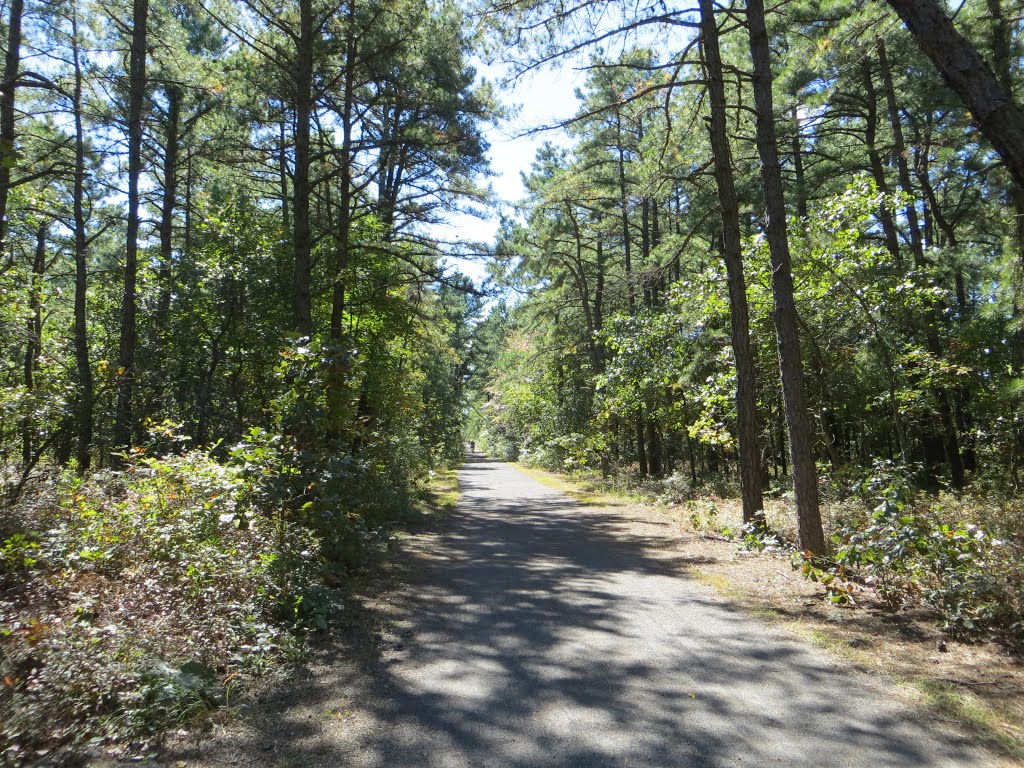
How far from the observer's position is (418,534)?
42.2 ft

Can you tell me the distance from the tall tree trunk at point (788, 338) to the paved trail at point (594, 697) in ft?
5.80

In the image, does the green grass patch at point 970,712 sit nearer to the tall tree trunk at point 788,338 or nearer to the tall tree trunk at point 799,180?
the tall tree trunk at point 788,338

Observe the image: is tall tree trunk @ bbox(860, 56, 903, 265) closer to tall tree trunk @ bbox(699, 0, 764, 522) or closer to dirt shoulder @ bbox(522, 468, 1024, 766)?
tall tree trunk @ bbox(699, 0, 764, 522)

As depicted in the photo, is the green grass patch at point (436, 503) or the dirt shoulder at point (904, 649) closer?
the dirt shoulder at point (904, 649)

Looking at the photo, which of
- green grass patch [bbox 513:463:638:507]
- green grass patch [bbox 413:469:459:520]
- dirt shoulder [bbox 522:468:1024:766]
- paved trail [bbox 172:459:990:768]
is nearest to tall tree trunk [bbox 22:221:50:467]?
paved trail [bbox 172:459:990:768]

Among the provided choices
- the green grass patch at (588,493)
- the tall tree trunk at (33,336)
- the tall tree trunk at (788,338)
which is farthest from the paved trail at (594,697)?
the green grass patch at (588,493)

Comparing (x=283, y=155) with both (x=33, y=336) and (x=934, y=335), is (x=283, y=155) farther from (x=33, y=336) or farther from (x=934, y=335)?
(x=934, y=335)

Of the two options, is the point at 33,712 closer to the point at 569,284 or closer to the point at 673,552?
the point at 673,552

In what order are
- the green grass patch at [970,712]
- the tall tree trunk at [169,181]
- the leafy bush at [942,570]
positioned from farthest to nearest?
the tall tree trunk at [169,181] → the leafy bush at [942,570] → the green grass patch at [970,712]

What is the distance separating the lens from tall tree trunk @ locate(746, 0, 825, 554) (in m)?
8.16

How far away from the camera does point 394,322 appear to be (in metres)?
17.4

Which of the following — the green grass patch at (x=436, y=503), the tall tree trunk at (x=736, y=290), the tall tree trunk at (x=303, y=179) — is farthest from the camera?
the green grass patch at (x=436, y=503)

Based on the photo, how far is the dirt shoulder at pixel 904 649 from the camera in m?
4.07

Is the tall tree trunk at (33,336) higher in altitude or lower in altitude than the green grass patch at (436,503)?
higher
